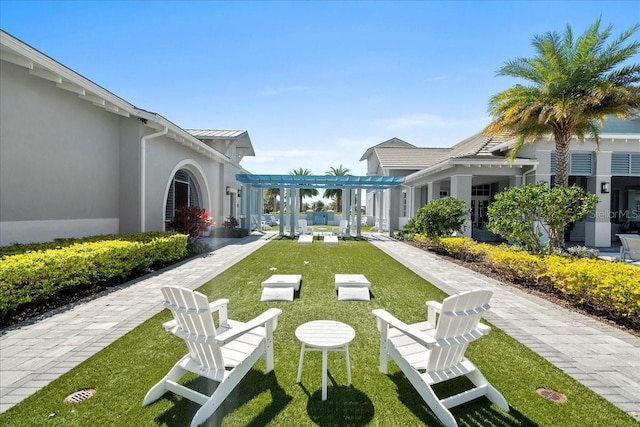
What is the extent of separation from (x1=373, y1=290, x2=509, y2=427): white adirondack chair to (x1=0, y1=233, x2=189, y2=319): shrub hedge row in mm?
5633

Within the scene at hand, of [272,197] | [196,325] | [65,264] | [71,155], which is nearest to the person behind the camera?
[196,325]

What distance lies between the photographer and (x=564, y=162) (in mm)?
11258

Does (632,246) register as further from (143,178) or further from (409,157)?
(409,157)

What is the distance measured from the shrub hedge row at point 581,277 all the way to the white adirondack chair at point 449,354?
3.86 meters

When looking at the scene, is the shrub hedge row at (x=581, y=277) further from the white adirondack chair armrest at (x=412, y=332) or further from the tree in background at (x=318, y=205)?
the tree in background at (x=318, y=205)

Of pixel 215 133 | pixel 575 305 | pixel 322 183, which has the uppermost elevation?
pixel 215 133

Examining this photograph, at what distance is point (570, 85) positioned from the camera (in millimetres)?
10625

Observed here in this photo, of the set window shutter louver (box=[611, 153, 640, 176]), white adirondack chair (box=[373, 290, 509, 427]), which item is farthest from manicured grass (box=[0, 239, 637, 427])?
window shutter louver (box=[611, 153, 640, 176])

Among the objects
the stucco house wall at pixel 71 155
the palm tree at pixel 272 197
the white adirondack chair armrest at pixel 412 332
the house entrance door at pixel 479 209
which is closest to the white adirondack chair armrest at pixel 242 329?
the white adirondack chair armrest at pixel 412 332

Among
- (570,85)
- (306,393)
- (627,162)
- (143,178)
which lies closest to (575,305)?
(306,393)

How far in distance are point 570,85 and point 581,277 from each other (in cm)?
802

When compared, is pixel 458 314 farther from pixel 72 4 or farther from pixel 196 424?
pixel 72 4

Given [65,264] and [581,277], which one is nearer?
[65,264]

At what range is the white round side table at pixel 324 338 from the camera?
306 centimetres
